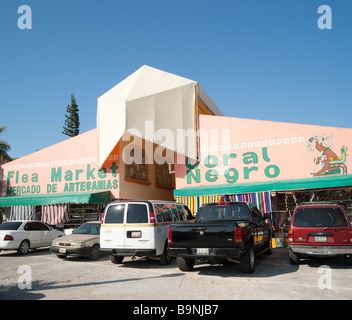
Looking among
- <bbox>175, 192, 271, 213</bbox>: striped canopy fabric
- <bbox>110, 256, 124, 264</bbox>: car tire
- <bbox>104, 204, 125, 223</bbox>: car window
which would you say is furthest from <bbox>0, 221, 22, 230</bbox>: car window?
<bbox>175, 192, 271, 213</bbox>: striped canopy fabric

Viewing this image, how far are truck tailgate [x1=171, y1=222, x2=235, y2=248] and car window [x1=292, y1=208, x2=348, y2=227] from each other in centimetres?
265

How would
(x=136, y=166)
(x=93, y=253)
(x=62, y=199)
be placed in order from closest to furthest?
(x=93, y=253) → (x=62, y=199) → (x=136, y=166)

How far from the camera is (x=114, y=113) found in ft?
55.2

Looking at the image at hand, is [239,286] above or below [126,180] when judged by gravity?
below

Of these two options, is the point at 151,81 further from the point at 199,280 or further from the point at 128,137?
the point at 199,280

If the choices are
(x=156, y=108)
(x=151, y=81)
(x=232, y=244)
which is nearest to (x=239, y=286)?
(x=232, y=244)

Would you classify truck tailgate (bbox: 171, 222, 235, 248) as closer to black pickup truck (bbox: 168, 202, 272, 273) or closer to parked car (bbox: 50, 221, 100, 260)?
black pickup truck (bbox: 168, 202, 272, 273)

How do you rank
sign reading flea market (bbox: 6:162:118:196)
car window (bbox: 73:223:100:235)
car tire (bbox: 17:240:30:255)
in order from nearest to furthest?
car window (bbox: 73:223:100:235)
car tire (bbox: 17:240:30:255)
sign reading flea market (bbox: 6:162:118:196)

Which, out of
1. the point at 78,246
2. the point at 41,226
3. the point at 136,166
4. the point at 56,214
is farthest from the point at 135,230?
the point at 136,166

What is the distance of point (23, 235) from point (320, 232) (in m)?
11.2

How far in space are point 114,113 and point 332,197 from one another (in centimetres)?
1144

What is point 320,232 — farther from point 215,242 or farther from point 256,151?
point 256,151

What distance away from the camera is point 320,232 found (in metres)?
8.66

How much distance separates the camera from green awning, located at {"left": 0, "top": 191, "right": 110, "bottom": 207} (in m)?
15.8
